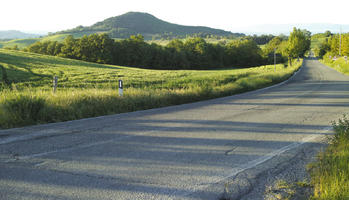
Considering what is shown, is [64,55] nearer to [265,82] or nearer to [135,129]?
[265,82]

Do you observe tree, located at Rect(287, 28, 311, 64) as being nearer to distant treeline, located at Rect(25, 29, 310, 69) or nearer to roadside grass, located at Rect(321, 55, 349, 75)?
distant treeline, located at Rect(25, 29, 310, 69)

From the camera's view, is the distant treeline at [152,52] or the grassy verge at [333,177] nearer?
the grassy verge at [333,177]

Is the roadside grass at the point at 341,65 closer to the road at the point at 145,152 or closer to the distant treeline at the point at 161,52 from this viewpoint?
the distant treeline at the point at 161,52

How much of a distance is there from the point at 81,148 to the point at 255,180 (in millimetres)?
3292

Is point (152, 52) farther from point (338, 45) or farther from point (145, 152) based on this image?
point (145, 152)

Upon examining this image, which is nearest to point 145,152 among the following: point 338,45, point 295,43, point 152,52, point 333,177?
point 333,177

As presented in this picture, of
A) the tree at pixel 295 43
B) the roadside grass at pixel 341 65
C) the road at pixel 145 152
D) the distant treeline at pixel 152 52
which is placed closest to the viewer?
the road at pixel 145 152

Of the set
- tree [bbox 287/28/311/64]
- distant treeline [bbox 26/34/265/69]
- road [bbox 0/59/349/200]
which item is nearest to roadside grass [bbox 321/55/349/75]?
tree [bbox 287/28/311/64]

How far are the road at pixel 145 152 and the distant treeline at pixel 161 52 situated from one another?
2089 inches

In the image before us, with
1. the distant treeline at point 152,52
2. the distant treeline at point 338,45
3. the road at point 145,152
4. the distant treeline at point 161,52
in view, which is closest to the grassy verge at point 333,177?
the road at point 145,152

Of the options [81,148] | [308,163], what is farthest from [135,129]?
[308,163]

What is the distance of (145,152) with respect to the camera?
514 centimetres

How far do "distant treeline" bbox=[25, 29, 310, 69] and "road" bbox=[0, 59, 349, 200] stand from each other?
2089 inches

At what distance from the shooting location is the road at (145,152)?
368cm
